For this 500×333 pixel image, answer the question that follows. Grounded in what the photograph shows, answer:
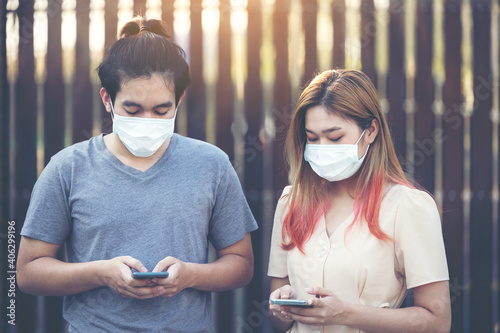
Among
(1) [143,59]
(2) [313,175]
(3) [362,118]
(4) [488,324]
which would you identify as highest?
(1) [143,59]

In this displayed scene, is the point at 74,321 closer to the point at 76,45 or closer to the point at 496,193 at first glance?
the point at 76,45

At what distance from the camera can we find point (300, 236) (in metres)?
2.62

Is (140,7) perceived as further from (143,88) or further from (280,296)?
(280,296)

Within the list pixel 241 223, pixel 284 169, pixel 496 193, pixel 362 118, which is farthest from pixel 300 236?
pixel 496 193

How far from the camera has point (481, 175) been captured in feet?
14.0

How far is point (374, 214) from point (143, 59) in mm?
1186

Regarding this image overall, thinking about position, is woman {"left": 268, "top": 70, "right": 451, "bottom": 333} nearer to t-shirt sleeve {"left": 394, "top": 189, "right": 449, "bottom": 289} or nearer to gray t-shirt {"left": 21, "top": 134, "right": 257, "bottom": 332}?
t-shirt sleeve {"left": 394, "top": 189, "right": 449, "bottom": 289}

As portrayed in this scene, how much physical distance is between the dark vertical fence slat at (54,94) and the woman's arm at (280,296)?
202 cm

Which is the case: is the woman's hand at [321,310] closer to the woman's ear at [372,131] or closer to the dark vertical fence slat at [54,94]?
the woman's ear at [372,131]

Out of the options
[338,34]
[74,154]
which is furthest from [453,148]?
[74,154]

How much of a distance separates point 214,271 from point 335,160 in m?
0.72

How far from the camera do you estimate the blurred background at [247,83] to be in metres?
4.12

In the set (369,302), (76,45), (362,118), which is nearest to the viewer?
(369,302)

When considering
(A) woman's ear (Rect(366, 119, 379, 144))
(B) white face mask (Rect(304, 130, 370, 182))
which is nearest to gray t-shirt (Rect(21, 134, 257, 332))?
(B) white face mask (Rect(304, 130, 370, 182))
